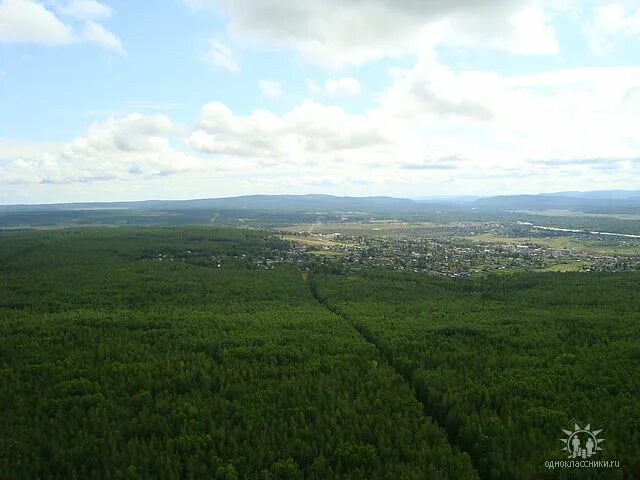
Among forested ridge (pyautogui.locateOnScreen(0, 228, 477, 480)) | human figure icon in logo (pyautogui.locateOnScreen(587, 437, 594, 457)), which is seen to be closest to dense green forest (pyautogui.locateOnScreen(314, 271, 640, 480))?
human figure icon in logo (pyautogui.locateOnScreen(587, 437, 594, 457))

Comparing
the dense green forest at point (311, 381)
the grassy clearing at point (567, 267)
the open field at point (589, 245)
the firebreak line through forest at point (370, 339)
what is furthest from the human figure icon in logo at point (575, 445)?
the open field at point (589, 245)

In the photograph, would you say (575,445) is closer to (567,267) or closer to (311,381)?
(311,381)

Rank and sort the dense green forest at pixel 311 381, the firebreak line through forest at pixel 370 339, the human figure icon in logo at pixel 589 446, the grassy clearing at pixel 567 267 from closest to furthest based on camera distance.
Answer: the human figure icon in logo at pixel 589 446
the dense green forest at pixel 311 381
the firebreak line through forest at pixel 370 339
the grassy clearing at pixel 567 267

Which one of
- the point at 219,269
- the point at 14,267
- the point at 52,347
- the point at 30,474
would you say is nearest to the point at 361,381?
the point at 30,474

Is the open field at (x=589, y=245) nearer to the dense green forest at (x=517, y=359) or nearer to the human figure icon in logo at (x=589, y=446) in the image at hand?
the dense green forest at (x=517, y=359)

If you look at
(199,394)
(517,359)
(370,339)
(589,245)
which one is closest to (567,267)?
(589,245)

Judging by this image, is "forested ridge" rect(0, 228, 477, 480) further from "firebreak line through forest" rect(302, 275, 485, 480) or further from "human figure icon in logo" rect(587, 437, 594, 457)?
"human figure icon in logo" rect(587, 437, 594, 457)

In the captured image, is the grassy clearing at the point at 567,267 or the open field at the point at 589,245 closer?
the grassy clearing at the point at 567,267
